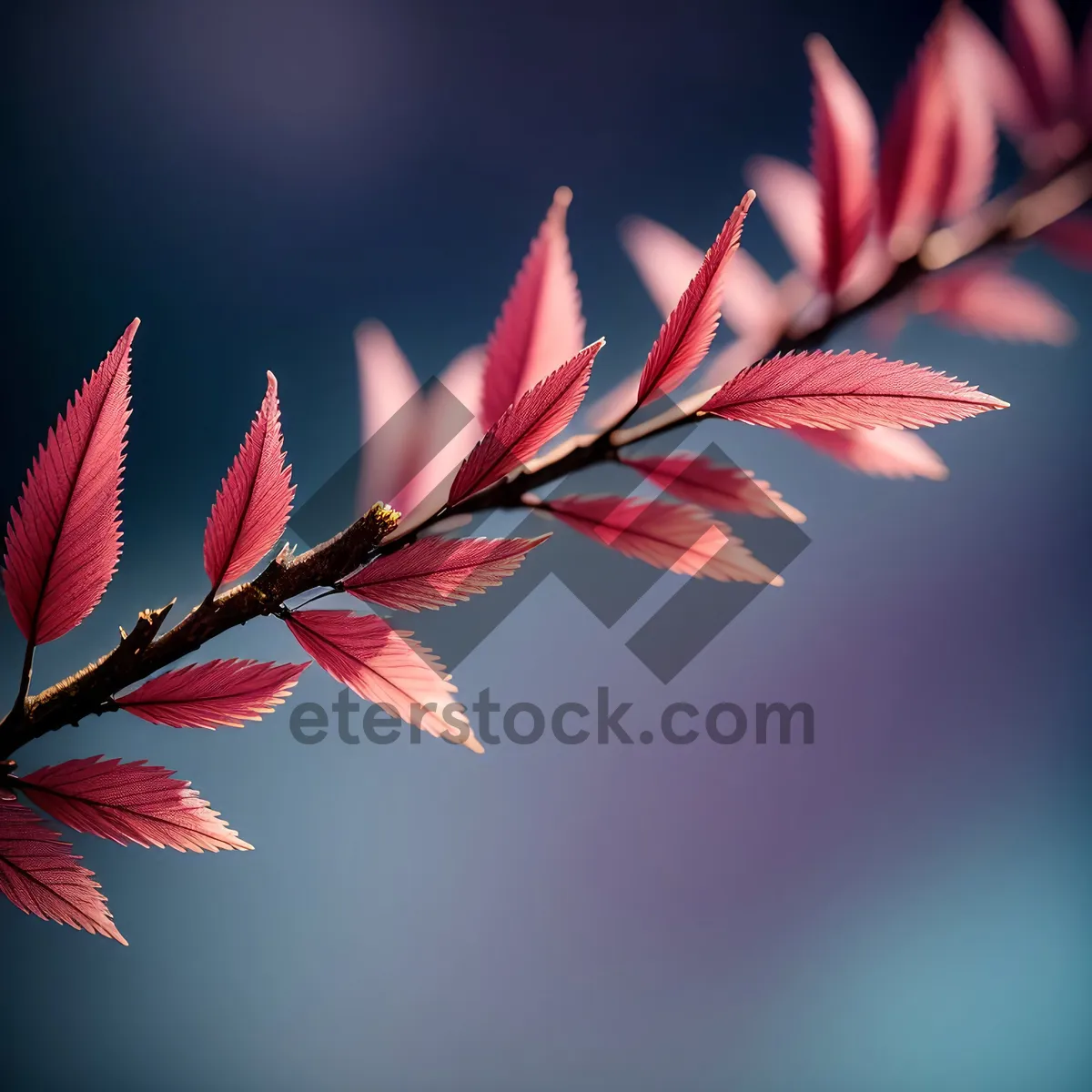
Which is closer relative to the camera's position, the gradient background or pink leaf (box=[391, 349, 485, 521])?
pink leaf (box=[391, 349, 485, 521])

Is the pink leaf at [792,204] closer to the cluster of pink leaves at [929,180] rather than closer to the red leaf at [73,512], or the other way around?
the cluster of pink leaves at [929,180]

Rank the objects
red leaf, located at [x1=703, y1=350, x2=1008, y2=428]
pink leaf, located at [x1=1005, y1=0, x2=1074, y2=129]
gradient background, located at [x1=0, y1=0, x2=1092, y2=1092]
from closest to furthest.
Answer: red leaf, located at [x1=703, y1=350, x2=1008, y2=428] → pink leaf, located at [x1=1005, y1=0, x2=1074, y2=129] → gradient background, located at [x1=0, y1=0, x2=1092, y2=1092]

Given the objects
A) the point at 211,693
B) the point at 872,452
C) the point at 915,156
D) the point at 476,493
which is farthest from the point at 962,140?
the point at 211,693

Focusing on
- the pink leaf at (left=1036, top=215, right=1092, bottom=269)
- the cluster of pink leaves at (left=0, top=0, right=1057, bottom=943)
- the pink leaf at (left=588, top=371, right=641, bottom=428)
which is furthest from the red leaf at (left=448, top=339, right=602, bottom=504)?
the pink leaf at (left=1036, top=215, right=1092, bottom=269)

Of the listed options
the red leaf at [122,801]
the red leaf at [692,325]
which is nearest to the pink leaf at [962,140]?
the red leaf at [692,325]

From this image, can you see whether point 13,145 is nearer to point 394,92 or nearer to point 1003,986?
point 394,92

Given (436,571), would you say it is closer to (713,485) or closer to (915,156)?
(713,485)

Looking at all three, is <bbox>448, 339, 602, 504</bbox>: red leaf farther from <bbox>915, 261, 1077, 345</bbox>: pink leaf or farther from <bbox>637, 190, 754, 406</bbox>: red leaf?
<bbox>915, 261, 1077, 345</bbox>: pink leaf
